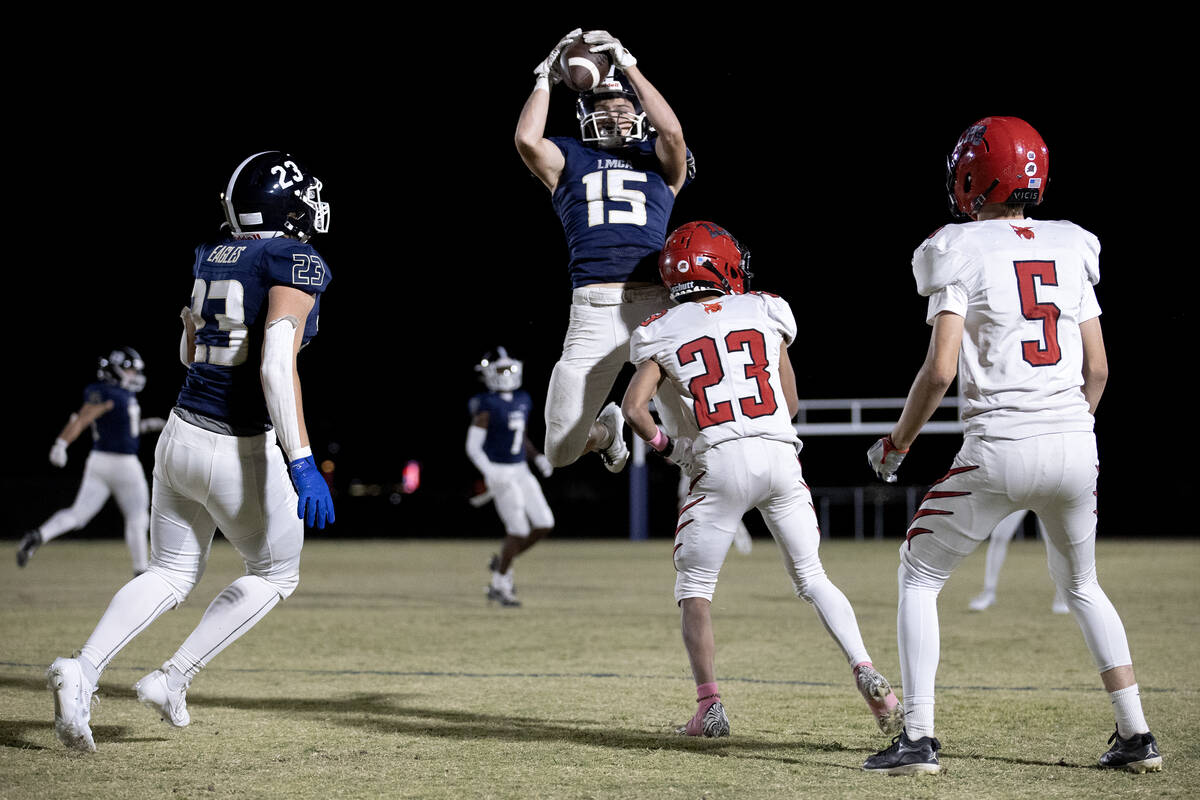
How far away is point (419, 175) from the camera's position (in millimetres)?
28359

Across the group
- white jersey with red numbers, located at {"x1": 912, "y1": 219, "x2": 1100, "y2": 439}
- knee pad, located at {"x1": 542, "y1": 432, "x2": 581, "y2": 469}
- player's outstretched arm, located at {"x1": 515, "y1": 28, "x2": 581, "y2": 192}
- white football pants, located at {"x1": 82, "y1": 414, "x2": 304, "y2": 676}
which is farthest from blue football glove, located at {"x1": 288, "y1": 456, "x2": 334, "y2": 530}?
white jersey with red numbers, located at {"x1": 912, "y1": 219, "x2": 1100, "y2": 439}

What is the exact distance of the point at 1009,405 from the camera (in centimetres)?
415

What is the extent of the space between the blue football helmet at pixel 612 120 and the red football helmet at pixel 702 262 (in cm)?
89

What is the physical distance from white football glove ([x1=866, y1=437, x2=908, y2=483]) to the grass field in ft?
3.43

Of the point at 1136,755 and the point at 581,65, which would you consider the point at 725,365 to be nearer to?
the point at 581,65

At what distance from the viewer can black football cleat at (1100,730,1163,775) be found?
423 centimetres

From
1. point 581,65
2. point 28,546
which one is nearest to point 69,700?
point 581,65

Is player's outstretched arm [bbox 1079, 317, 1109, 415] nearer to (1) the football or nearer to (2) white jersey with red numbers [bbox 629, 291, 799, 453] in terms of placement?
(2) white jersey with red numbers [bbox 629, 291, 799, 453]

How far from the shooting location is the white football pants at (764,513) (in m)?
4.79

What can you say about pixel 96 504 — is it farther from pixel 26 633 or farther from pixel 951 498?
pixel 951 498

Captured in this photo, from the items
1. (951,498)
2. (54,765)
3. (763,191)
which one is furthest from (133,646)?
(763,191)

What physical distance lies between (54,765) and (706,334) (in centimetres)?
283

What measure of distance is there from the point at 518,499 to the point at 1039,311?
8554 millimetres

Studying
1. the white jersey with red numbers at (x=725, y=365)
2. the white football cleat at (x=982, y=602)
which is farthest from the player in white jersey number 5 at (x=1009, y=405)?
the white football cleat at (x=982, y=602)
